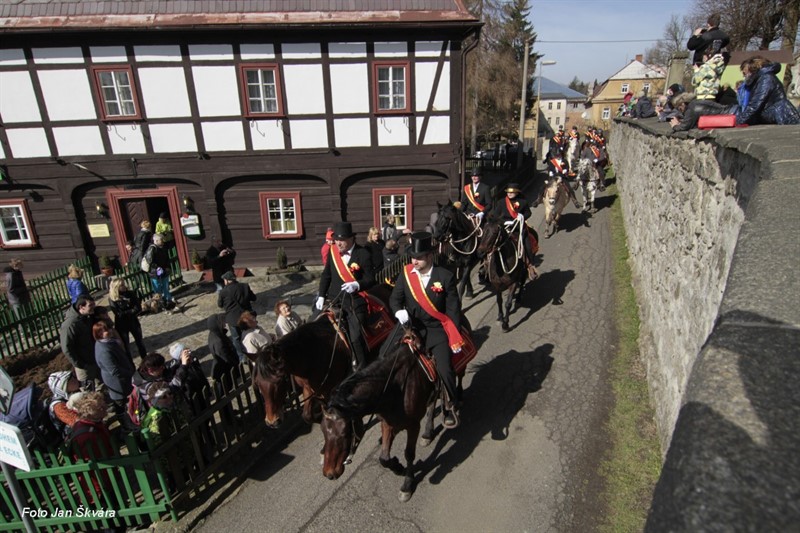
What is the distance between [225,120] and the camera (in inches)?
544

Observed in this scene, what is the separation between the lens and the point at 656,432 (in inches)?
234

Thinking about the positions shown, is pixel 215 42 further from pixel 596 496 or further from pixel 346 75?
pixel 596 496

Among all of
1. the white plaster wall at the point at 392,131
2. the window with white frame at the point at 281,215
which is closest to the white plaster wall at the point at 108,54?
the window with white frame at the point at 281,215

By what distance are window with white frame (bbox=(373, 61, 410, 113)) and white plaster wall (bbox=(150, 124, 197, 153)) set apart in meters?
5.98

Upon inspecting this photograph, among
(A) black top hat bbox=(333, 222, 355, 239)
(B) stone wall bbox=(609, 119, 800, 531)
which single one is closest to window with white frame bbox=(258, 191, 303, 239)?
(A) black top hat bbox=(333, 222, 355, 239)

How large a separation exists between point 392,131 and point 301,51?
3.60 m

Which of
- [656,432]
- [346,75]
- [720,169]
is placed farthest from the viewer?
[346,75]

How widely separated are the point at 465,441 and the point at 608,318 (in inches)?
191

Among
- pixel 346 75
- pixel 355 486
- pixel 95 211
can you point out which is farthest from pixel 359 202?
pixel 355 486

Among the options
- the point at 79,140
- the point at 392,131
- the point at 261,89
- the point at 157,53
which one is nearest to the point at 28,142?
the point at 79,140

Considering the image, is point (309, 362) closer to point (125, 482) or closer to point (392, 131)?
point (125, 482)

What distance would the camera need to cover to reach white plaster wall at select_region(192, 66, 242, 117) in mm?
13380

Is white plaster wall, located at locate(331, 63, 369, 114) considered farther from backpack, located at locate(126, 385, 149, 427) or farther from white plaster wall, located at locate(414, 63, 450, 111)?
backpack, located at locate(126, 385, 149, 427)

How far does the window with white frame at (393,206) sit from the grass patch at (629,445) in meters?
8.19
